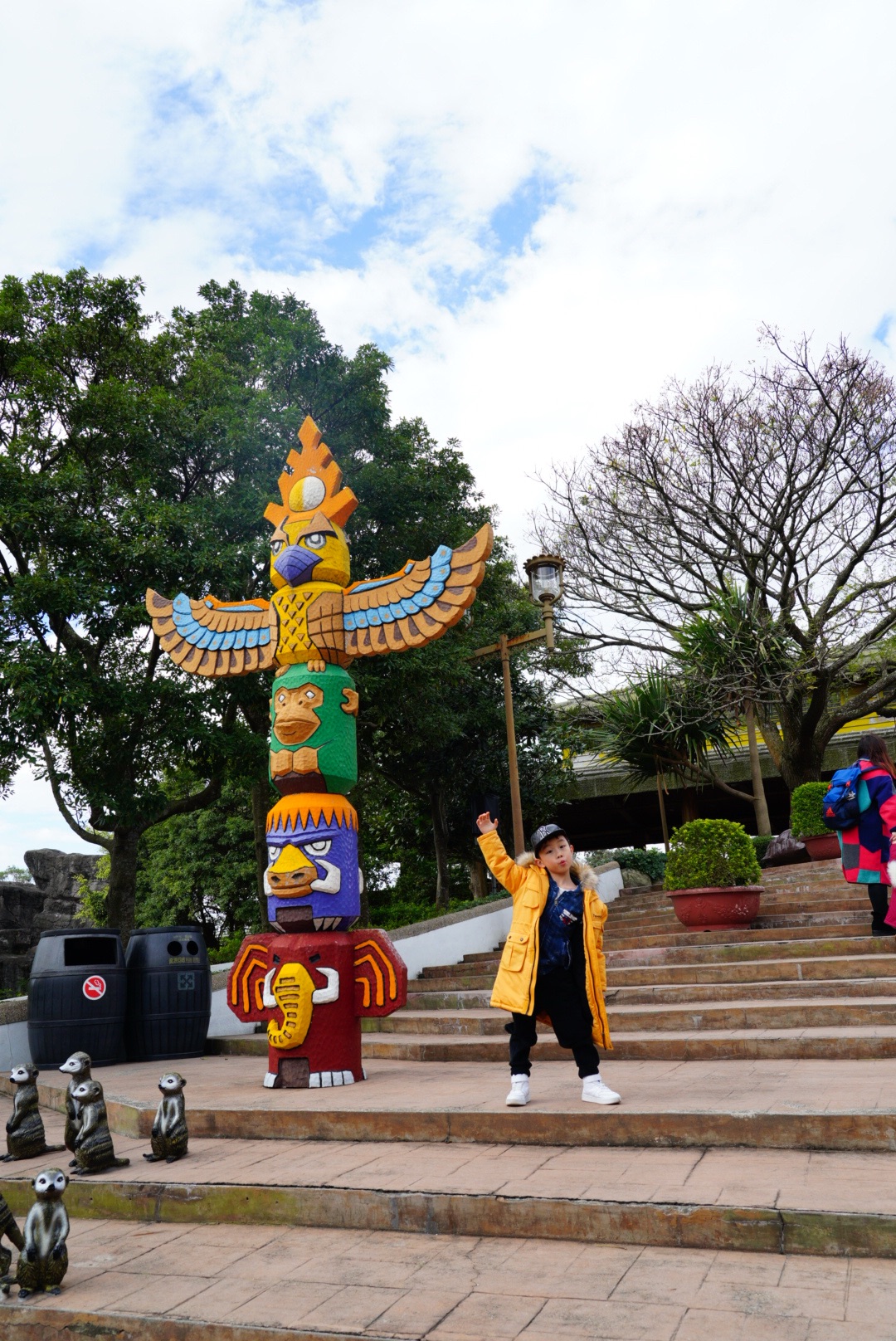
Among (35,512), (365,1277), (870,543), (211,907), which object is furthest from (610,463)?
(365,1277)

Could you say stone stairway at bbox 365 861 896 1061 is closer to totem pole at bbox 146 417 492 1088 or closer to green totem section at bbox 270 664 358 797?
totem pole at bbox 146 417 492 1088

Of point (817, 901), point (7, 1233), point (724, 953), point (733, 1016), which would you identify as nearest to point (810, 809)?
point (817, 901)

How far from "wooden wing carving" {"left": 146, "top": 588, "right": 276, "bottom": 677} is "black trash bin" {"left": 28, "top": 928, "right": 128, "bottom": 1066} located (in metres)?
2.45

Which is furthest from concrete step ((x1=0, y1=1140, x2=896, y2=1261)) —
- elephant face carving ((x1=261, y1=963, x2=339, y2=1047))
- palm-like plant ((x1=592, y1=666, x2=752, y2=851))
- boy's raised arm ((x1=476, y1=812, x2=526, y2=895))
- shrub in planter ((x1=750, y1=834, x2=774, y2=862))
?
palm-like plant ((x1=592, y1=666, x2=752, y2=851))

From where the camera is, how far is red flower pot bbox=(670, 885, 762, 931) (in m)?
9.45

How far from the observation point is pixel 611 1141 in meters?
4.18

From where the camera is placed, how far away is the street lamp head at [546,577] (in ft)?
37.1

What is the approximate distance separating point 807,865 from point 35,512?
10.1 metres

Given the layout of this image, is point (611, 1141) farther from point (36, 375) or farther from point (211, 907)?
point (211, 907)

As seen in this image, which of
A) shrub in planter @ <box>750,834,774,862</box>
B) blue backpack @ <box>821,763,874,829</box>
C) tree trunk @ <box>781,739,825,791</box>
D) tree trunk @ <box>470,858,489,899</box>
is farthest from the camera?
tree trunk @ <box>470,858,489,899</box>

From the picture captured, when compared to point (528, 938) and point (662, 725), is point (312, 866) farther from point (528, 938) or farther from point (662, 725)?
point (662, 725)

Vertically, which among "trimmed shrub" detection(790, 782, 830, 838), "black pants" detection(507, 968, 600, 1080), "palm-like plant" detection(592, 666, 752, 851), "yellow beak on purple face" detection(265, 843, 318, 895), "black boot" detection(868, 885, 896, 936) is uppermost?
"palm-like plant" detection(592, 666, 752, 851)

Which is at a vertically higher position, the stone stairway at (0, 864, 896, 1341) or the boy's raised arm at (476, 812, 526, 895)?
the boy's raised arm at (476, 812, 526, 895)

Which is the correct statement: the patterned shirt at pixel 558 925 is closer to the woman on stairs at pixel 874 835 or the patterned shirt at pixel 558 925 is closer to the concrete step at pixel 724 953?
the concrete step at pixel 724 953
